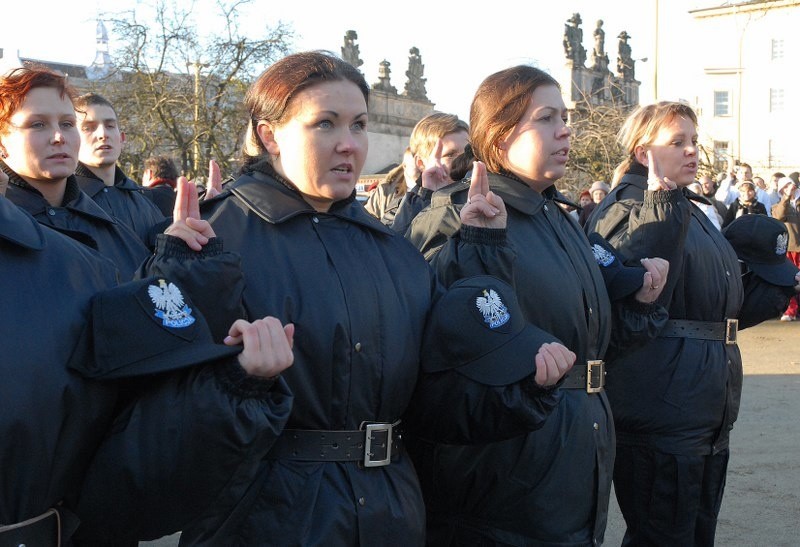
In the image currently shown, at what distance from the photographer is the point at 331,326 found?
2.62 meters

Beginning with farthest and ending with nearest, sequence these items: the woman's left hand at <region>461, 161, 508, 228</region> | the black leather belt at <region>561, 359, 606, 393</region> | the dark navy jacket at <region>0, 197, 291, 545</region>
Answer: the black leather belt at <region>561, 359, 606, 393</region> < the woman's left hand at <region>461, 161, 508, 228</region> < the dark navy jacket at <region>0, 197, 291, 545</region>

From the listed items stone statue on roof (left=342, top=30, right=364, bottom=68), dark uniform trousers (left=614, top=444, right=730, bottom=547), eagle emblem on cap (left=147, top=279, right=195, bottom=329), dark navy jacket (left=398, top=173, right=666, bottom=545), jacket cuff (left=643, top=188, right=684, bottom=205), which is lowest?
dark uniform trousers (left=614, top=444, right=730, bottom=547)

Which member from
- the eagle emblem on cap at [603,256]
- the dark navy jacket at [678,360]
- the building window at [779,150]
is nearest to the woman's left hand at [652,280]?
the eagle emblem on cap at [603,256]

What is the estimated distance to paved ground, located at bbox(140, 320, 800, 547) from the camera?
561 centimetres

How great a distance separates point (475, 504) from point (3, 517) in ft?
5.73

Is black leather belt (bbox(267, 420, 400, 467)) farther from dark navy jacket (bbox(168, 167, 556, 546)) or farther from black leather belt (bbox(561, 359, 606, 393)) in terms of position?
black leather belt (bbox(561, 359, 606, 393))

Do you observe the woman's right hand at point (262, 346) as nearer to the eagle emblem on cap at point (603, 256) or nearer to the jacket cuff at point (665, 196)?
the eagle emblem on cap at point (603, 256)

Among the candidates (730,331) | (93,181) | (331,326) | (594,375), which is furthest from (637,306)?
(93,181)

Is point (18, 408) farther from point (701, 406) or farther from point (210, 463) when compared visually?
point (701, 406)

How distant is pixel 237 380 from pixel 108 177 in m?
4.04

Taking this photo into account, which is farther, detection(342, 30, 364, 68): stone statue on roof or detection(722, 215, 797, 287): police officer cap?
detection(342, 30, 364, 68): stone statue on roof

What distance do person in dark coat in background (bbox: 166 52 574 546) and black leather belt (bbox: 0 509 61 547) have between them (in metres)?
0.48

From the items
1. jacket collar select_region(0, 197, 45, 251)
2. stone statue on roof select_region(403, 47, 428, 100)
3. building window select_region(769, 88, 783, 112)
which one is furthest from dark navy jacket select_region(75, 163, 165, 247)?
building window select_region(769, 88, 783, 112)

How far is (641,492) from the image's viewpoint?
14.9 ft
